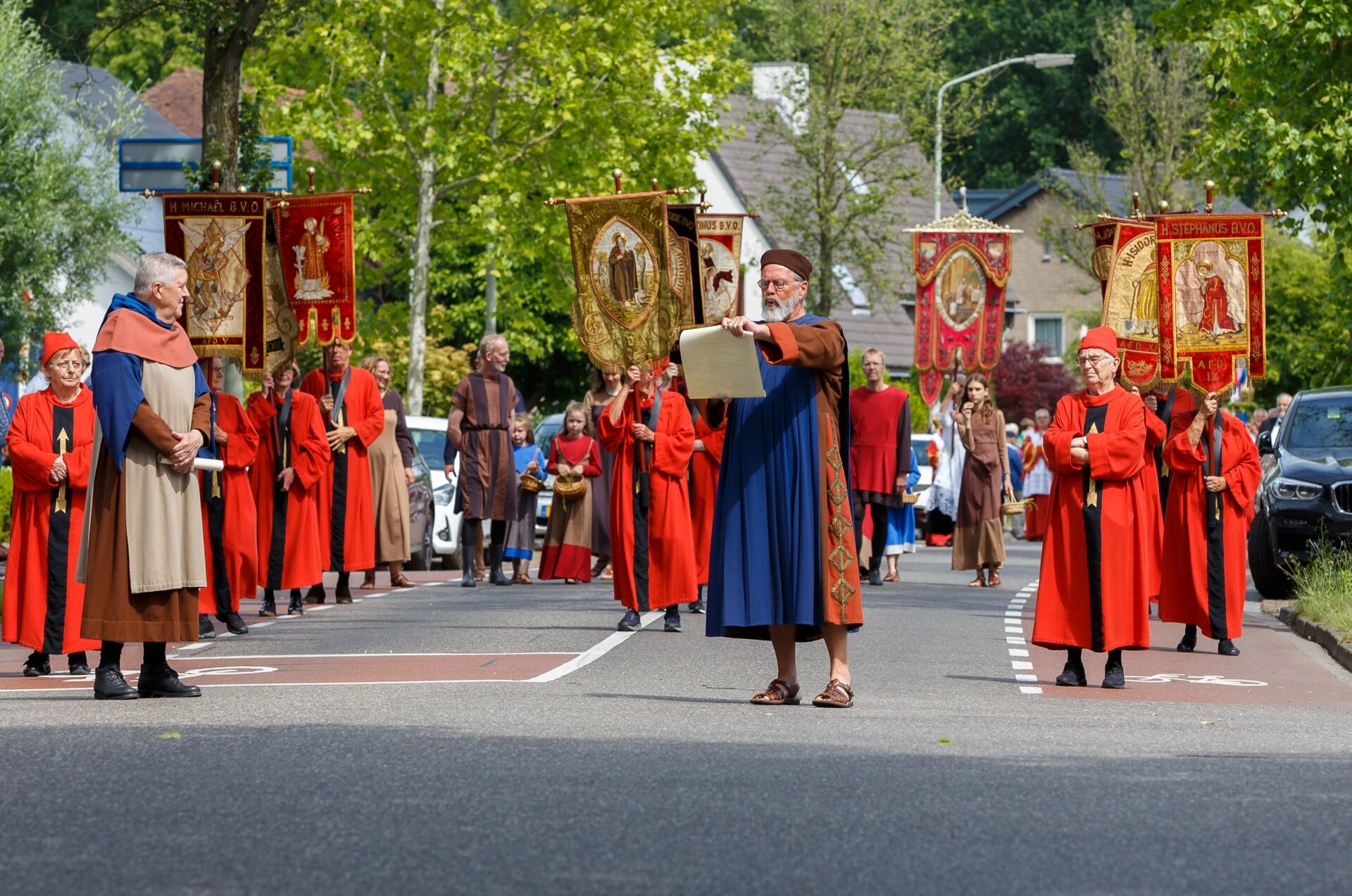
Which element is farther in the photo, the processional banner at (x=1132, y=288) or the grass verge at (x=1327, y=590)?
the processional banner at (x=1132, y=288)

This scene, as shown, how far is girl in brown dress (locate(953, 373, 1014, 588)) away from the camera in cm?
2247

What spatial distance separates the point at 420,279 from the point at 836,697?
2562 cm

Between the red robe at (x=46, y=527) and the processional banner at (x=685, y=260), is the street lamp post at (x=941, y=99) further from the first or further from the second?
the red robe at (x=46, y=527)

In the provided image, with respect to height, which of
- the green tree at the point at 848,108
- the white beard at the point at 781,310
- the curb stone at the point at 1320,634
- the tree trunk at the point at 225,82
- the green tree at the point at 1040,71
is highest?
the green tree at the point at 1040,71

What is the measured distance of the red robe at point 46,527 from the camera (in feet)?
39.6

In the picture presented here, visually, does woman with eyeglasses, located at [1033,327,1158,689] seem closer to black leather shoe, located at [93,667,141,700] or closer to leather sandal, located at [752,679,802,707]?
leather sandal, located at [752,679,802,707]

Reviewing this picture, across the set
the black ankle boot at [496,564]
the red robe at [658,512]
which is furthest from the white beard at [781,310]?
the black ankle boot at [496,564]

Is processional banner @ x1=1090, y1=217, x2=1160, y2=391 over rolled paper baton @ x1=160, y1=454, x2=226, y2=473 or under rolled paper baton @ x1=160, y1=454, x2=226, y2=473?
over

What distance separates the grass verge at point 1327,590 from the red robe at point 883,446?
12.0 ft

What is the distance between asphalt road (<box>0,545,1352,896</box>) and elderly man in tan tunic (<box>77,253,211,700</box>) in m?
0.34

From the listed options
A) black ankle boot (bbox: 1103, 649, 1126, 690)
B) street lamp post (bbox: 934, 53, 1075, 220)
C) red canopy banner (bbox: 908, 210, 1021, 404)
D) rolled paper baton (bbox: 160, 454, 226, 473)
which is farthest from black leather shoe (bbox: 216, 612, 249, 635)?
street lamp post (bbox: 934, 53, 1075, 220)

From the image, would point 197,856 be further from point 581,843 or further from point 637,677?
point 637,677

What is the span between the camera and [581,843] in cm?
661

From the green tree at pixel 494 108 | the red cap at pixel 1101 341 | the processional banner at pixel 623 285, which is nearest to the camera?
the red cap at pixel 1101 341
